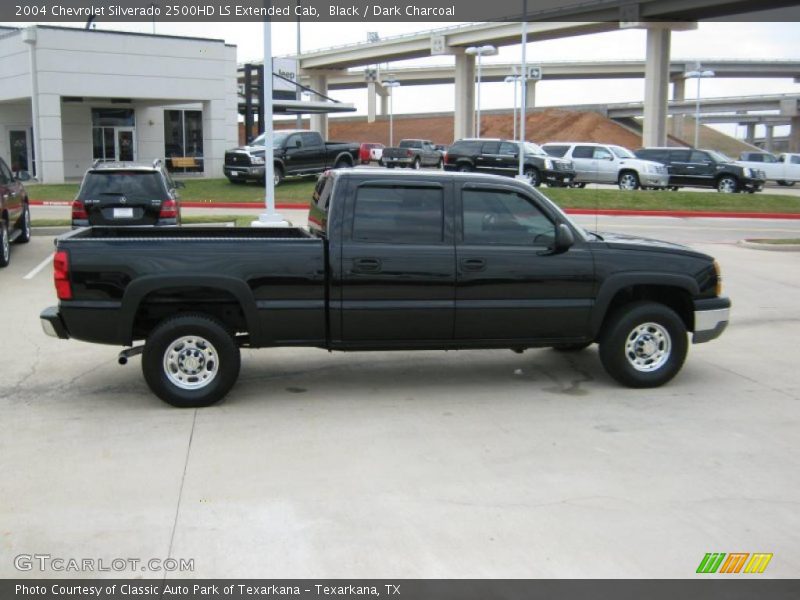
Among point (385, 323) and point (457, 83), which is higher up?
point (457, 83)

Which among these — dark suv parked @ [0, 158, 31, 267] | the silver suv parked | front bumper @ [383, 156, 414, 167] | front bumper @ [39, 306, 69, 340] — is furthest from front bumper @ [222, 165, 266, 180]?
front bumper @ [39, 306, 69, 340]

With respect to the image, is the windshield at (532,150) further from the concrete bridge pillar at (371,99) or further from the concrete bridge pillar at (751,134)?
the concrete bridge pillar at (751,134)

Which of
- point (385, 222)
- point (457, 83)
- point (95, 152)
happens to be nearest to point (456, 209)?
point (385, 222)

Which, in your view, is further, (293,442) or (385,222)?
(385,222)

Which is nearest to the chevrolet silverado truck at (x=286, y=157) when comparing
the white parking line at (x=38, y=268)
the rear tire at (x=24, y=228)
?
the rear tire at (x=24, y=228)

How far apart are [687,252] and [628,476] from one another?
287cm

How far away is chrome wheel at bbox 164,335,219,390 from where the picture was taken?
6871 millimetres

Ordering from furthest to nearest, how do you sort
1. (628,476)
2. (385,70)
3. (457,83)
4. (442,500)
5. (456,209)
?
(385,70), (457,83), (456,209), (628,476), (442,500)

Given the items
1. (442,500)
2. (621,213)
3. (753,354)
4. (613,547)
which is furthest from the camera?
(621,213)

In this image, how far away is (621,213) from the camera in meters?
26.5

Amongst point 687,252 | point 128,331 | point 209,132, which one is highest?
point 209,132

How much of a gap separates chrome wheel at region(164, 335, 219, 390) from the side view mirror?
2.96 m

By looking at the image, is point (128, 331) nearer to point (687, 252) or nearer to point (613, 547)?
point (613, 547)

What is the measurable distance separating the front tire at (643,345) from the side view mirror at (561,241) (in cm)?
83
